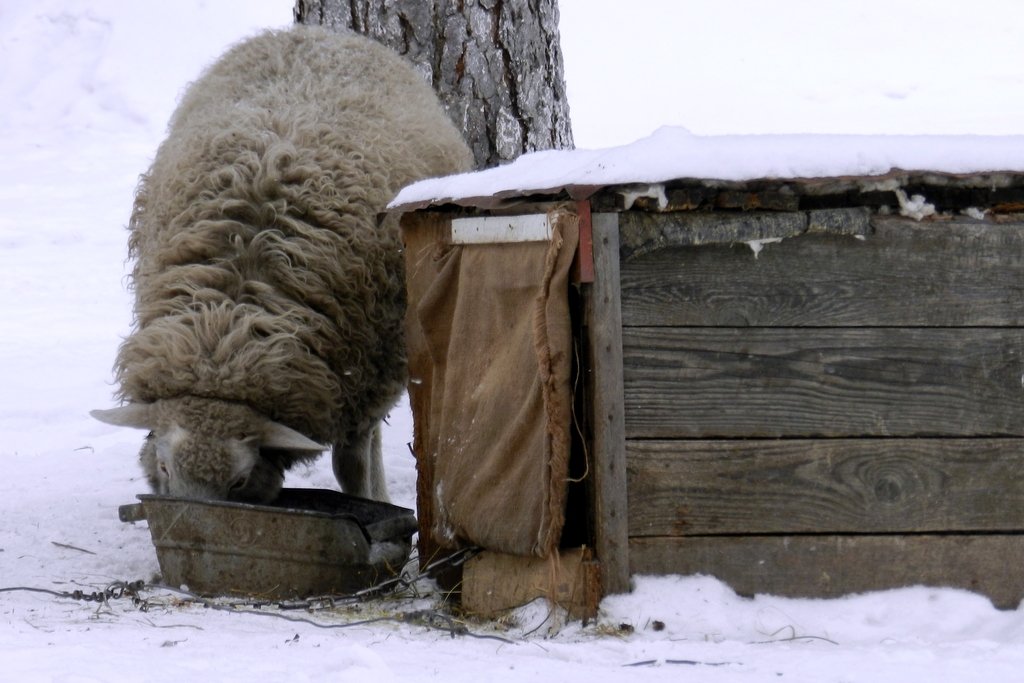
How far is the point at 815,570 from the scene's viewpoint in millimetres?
3482

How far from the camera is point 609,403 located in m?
3.42

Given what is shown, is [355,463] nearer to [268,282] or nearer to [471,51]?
[268,282]

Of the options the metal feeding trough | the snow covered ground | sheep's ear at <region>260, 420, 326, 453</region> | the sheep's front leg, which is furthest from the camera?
the sheep's front leg

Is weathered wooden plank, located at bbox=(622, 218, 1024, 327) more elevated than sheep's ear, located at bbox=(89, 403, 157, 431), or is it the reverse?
weathered wooden plank, located at bbox=(622, 218, 1024, 327)

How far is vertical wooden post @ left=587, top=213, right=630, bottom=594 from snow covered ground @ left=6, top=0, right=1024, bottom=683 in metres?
0.14

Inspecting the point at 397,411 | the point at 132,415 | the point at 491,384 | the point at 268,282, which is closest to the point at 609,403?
the point at 491,384

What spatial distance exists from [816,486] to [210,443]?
1998mm

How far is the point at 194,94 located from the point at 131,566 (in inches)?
88.6

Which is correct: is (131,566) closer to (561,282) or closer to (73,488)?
(73,488)

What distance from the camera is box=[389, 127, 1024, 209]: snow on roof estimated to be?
3307 mm

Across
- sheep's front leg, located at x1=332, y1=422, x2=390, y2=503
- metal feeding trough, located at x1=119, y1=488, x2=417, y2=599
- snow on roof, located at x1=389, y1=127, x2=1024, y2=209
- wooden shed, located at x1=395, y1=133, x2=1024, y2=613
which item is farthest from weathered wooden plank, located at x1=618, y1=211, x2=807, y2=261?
sheep's front leg, located at x1=332, y1=422, x2=390, y2=503

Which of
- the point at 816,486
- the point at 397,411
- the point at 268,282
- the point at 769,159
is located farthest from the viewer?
the point at 397,411

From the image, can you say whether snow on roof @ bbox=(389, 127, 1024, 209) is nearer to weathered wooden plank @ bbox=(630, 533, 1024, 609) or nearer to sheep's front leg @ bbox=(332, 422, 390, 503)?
weathered wooden plank @ bbox=(630, 533, 1024, 609)

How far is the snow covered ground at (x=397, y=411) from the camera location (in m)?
3.02
